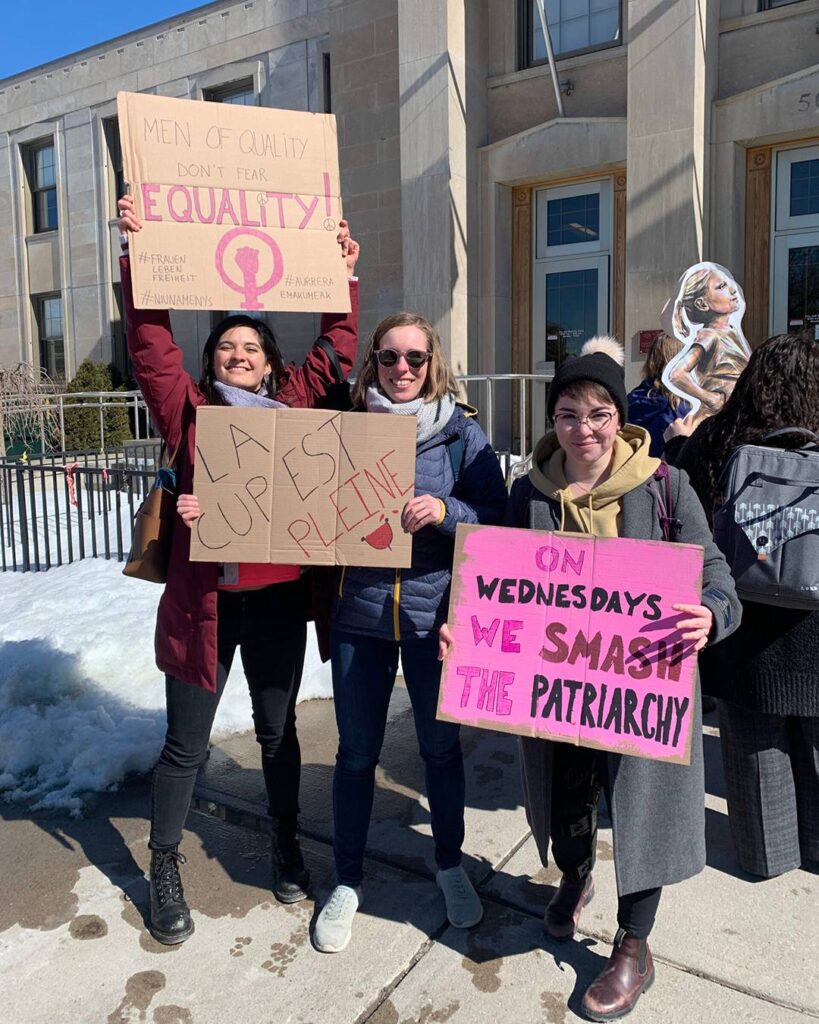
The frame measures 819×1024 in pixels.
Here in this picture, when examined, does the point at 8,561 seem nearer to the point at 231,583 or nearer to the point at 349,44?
the point at 231,583

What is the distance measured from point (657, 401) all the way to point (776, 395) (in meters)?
1.41

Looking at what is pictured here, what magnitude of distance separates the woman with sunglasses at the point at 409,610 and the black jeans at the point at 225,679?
0.20 meters


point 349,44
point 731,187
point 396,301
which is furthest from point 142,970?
point 349,44

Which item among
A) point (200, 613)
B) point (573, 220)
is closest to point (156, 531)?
point (200, 613)

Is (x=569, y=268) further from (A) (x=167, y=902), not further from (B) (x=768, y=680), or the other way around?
(A) (x=167, y=902)

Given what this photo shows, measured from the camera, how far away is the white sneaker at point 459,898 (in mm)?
2793

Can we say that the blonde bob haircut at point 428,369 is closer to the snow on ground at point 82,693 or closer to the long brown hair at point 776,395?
the long brown hair at point 776,395

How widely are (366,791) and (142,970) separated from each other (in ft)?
2.83

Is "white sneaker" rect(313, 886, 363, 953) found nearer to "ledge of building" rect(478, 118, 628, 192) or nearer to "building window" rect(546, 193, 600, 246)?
"ledge of building" rect(478, 118, 628, 192)

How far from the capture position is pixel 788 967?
2590mm

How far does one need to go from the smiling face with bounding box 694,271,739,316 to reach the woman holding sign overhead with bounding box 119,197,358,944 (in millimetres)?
2754

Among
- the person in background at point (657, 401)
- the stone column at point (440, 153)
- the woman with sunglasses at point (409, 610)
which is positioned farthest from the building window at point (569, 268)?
the woman with sunglasses at point (409, 610)

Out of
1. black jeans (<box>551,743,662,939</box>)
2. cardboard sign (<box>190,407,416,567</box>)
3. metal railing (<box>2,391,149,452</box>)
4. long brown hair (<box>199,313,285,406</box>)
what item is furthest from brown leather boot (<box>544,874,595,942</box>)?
metal railing (<box>2,391,149,452</box>)

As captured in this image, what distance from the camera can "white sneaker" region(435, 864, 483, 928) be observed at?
9.16 ft
